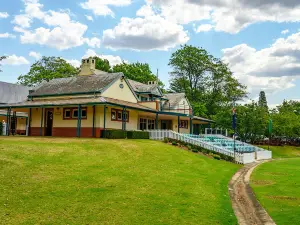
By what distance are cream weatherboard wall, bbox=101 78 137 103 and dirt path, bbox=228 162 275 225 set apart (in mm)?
19010

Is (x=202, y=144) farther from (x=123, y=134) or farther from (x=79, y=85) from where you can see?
(x=79, y=85)

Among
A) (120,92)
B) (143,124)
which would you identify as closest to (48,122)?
(120,92)

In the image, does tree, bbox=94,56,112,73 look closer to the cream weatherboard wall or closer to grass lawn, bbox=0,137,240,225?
the cream weatherboard wall

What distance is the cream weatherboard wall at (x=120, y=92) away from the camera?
112 feet

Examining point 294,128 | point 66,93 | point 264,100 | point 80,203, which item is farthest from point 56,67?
point 264,100

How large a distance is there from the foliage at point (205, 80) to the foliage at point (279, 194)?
150 ft

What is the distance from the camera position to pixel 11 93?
5291 centimetres

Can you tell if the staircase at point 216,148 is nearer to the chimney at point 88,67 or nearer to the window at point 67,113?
the window at point 67,113

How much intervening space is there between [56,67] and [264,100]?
86.9 meters

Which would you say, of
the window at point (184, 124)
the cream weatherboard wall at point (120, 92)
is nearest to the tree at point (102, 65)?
the window at point (184, 124)

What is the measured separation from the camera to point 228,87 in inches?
2594

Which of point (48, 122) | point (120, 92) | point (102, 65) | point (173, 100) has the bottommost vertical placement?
point (48, 122)

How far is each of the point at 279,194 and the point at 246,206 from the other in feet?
8.69

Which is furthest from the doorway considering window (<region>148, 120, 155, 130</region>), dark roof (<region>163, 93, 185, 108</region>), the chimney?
the chimney
